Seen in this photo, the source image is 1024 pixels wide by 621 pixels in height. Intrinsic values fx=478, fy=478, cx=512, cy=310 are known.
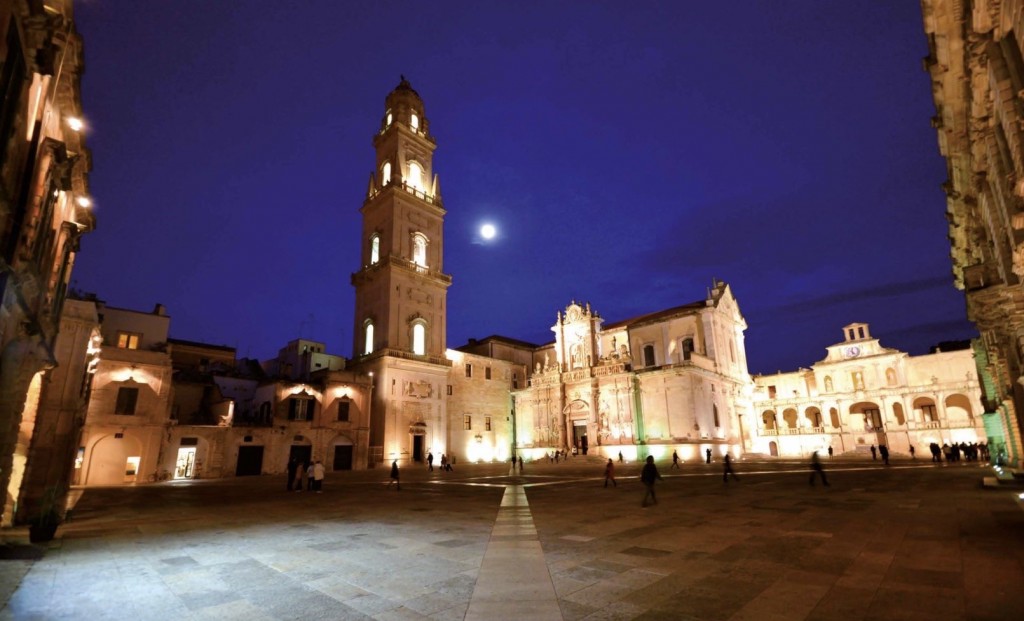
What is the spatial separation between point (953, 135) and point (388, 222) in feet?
130

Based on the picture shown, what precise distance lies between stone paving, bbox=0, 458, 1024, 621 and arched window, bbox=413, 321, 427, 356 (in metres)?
30.5

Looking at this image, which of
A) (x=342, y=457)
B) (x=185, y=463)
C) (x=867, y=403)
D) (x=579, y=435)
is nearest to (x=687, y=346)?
(x=579, y=435)

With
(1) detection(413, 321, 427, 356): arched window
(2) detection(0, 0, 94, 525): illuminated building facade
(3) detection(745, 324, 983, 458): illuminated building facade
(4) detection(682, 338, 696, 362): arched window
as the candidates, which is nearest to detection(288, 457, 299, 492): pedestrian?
(2) detection(0, 0, 94, 525): illuminated building facade

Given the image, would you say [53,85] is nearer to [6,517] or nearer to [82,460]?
[6,517]

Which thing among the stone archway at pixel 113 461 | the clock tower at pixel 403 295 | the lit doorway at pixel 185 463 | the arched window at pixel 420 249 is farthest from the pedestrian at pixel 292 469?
the arched window at pixel 420 249

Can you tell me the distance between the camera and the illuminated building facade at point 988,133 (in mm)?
7340

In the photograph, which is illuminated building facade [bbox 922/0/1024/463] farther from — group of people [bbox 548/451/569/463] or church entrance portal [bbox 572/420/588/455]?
church entrance portal [bbox 572/420/588/455]

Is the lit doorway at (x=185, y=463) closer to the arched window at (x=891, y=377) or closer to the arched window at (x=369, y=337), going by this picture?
the arched window at (x=369, y=337)

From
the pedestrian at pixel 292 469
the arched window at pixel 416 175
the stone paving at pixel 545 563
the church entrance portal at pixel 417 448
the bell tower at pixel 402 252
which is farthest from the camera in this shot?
the arched window at pixel 416 175

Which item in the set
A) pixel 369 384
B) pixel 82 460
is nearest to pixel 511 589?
pixel 82 460

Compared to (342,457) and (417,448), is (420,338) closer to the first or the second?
(417,448)

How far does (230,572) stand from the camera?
652 centimetres

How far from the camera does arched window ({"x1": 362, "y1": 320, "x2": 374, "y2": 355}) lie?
42.8m

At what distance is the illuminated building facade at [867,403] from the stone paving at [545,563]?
42839mm
